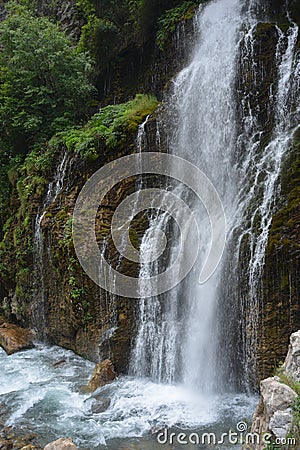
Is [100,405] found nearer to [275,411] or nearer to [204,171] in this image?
[275,411]

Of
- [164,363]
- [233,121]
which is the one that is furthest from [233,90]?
[164,363]

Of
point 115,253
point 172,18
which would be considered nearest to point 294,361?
point 115,253

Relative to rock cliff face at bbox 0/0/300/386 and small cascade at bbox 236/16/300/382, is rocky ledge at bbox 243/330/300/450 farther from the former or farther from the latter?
Answer: small cascade at bbox 236/16/300/382

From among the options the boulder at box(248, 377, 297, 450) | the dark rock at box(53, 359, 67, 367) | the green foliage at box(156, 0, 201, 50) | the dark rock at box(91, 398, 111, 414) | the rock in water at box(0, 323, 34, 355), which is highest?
the green foliage at box(156, 0, 201, 50)

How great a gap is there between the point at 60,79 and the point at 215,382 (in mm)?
10645

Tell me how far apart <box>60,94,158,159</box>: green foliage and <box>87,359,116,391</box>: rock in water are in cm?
514

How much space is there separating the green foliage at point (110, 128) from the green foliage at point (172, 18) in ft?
7.75

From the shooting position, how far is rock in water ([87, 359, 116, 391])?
7711 mm

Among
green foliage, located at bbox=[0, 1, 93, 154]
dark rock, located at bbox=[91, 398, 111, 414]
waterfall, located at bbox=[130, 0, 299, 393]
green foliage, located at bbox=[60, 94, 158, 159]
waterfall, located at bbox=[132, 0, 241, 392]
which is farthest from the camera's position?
green foliage, located at bbox=[0, 1, 93, 154]

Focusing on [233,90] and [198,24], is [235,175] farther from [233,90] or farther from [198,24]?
[198,24]

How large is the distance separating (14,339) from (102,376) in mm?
3821

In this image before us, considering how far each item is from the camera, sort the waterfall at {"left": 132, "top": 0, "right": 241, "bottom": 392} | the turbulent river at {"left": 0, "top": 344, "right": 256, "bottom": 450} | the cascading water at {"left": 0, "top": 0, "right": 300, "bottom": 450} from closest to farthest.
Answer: the turbulent river at {"left": 0, "top": 344, "right": 256, "bottom": 450} < the cascading water at {"left": 0, "top": 0, "right": 300, "bottom": 450} < the waterfall at {"left": 132, "top": 0, "right": 241, "bottom": 392}
